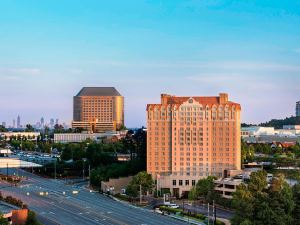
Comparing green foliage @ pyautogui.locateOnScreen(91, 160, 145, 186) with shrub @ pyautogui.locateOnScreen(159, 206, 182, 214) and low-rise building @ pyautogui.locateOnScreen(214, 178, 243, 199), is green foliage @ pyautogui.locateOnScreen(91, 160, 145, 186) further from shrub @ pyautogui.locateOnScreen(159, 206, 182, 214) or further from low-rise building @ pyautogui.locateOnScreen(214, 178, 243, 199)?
shrub @ pyautogui.locateOnScreen(159, 206, 182, 214)

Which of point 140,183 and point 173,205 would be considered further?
point 140,183

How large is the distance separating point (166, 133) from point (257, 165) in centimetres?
2201

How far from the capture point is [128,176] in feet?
310

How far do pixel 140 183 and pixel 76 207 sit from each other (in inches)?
557

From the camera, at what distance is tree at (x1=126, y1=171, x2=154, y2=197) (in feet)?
269

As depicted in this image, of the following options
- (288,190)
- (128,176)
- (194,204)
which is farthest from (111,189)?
(288,190)

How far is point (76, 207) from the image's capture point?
71.4m

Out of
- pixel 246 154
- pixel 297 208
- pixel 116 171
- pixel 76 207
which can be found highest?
pixel 246 154

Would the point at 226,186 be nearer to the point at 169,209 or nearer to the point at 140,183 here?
the point at 169,209

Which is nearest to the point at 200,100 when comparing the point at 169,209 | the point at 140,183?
the point at 140,183

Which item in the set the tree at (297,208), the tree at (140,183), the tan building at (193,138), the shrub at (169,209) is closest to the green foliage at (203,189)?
the tree at (140,183)

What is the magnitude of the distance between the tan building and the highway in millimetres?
12441

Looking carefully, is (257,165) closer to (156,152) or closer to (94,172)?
(156,152)

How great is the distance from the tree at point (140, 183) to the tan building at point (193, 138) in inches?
208
